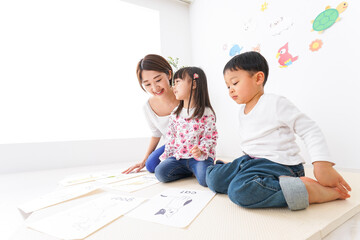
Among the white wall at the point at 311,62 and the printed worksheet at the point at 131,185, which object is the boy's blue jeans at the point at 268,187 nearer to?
the printed worksheet at the point at 131,185

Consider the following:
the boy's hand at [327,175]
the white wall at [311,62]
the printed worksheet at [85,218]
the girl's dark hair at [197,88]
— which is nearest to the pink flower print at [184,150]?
the girl's dark hair at [197,88]

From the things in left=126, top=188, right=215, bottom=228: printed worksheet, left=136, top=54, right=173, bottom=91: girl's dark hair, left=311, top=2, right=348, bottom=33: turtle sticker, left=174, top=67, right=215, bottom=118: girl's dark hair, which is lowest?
left=126, top=188, right=215, bottom=228: printed worksheet

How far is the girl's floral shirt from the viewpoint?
985 mm

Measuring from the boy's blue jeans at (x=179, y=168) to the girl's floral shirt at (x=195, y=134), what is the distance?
31mm

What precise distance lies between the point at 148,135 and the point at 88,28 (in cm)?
140

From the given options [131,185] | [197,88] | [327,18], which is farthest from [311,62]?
[131,185]

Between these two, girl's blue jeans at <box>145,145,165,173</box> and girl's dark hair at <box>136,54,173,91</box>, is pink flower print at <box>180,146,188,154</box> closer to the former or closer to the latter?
girl's blue jeans at <box>145,145,165,173</box>

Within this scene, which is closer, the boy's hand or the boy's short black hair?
the boy's hand

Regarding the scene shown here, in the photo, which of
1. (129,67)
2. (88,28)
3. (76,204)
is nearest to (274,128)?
(76,204)

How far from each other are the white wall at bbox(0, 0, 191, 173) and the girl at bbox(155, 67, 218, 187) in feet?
4.11

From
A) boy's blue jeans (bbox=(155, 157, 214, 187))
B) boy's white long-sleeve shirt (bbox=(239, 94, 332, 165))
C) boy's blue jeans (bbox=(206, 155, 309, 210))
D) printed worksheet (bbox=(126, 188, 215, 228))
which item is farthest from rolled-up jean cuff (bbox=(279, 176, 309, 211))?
boy's blue jeans (bbox=(155, 157, 214, 187))

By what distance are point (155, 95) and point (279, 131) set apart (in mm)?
827

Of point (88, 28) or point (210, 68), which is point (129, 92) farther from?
point (210, 68)

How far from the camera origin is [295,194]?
53 centimetres
